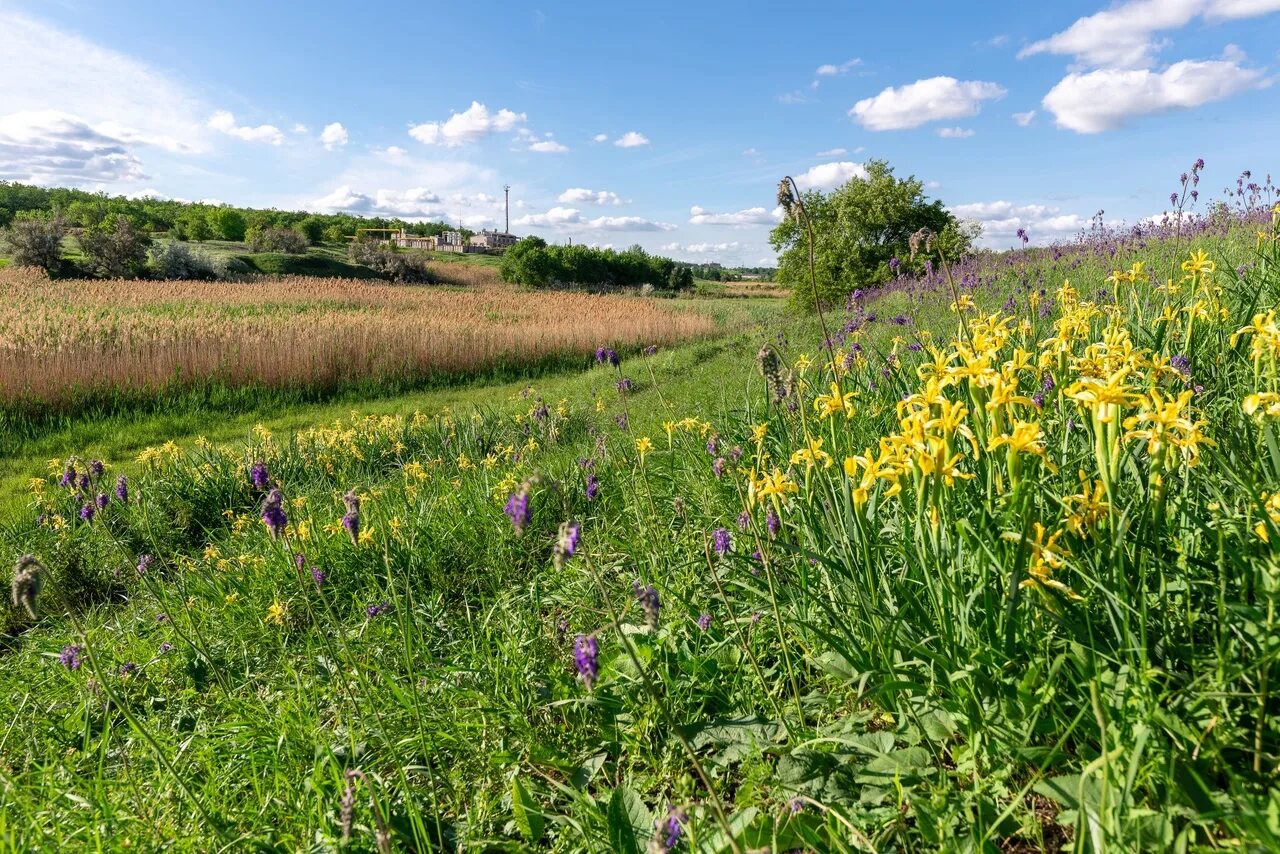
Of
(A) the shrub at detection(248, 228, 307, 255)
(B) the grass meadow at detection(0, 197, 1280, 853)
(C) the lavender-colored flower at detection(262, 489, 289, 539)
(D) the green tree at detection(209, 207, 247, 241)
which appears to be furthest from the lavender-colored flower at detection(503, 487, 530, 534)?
(D) the green tree at detection(209, 207, 247, 241)

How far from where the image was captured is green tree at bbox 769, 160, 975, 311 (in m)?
24.9

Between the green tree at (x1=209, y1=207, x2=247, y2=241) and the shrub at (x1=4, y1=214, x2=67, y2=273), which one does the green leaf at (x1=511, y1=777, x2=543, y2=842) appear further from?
the green tree at (x1=209, y1=207, x2=247, y2=241)

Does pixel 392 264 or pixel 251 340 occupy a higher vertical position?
pixel 392 264

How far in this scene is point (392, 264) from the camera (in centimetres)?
4531

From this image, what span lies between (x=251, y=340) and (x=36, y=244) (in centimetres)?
2782

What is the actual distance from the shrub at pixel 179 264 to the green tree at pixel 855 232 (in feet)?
95.7

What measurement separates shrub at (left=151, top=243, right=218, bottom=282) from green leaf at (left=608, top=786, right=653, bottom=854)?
40.0m

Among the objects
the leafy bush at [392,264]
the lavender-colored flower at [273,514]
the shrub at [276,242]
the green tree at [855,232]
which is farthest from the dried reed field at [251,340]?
the shrub at [276,242]

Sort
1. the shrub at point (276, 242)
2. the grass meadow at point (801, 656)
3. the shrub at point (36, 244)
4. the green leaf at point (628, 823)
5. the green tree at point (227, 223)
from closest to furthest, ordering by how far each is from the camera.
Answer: the grass meadow at point (801, 656) → the green leaf at point (628, 823) → the shrub at point (36, 244) → the shrub at point (276, 242) → the green tree at point (227, 223)

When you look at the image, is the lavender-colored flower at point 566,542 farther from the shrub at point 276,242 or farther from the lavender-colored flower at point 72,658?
the shrub at point 276,242

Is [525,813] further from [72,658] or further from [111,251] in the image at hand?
[111,251]

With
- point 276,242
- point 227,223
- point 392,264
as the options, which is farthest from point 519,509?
point 227,223

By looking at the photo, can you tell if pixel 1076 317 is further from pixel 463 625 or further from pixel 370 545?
pixel 370 545

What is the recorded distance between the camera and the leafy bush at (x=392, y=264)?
4531 cm
